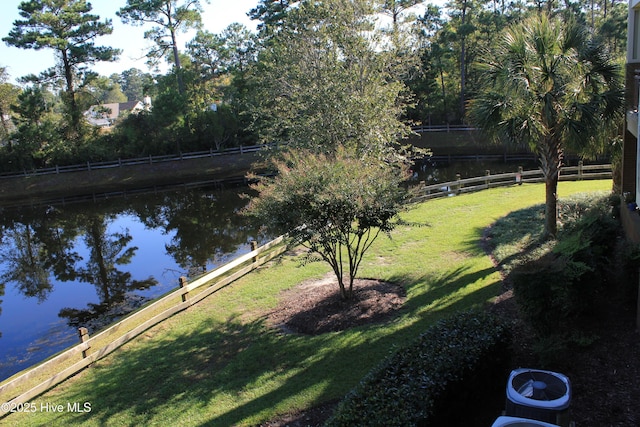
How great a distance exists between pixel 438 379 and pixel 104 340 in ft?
26.8

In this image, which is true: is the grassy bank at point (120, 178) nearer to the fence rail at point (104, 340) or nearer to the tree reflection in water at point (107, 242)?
the tree reflection in water at point (107, 242)

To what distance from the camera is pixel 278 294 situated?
12125 millimetres

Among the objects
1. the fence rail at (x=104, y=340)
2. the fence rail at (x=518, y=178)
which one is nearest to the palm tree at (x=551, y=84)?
the fence rail at (x=104, y=340)

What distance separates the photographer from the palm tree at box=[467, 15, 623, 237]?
37.2 feet

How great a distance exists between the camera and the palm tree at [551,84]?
1132 cm

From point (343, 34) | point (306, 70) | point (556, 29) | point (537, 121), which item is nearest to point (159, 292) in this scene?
point (306, 70)

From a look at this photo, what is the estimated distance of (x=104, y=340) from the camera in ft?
35.3

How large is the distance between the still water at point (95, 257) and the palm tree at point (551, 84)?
10835 mm

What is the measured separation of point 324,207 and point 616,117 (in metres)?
7.56

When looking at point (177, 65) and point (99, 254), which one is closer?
point (99, 254)

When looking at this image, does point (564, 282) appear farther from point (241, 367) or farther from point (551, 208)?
point (551, 208)

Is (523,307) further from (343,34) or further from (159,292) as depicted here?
(343,34)

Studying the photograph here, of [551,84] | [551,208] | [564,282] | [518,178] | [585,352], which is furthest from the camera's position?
[518,178]

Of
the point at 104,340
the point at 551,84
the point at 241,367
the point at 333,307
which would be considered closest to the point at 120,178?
the point at 104,340
